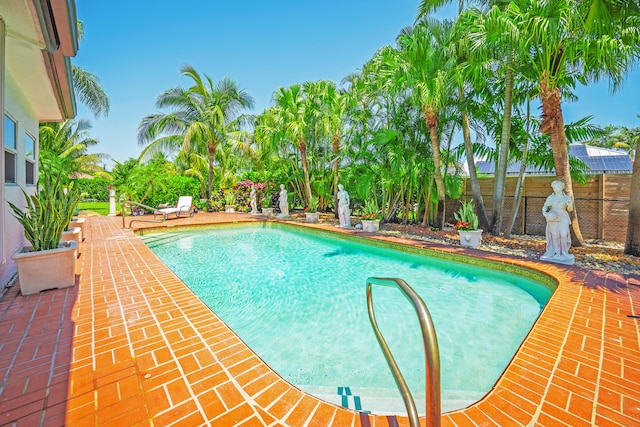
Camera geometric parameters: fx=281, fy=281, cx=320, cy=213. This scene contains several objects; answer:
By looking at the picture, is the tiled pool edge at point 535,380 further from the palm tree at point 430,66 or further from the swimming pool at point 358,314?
the palm tree at point 430,66

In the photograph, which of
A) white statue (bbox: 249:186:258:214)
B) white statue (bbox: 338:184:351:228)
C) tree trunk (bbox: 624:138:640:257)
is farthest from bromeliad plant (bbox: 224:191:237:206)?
tree trunk (bbox: 624:138:640:257)

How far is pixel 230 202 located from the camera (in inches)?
695

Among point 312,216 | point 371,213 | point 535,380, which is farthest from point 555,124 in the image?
point 312,216

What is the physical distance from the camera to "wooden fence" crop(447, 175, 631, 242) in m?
8.16

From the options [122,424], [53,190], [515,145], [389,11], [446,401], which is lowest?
[446,401]

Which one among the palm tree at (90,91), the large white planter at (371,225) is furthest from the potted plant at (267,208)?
the palm tree at (90,91)

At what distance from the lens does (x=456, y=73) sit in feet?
26.7

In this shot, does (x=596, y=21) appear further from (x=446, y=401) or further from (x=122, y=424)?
(x=122, y=424)

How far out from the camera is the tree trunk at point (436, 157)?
9.12 m

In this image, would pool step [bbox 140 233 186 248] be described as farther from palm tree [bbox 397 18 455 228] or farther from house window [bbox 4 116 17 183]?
palm tree [bbox 397 18 455 228]

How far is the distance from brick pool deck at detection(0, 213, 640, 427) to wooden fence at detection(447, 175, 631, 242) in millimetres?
6332

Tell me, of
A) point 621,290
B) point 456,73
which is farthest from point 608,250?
point 456,73

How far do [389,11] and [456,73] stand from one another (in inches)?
194

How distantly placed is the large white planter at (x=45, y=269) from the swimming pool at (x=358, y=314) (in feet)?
6.04
